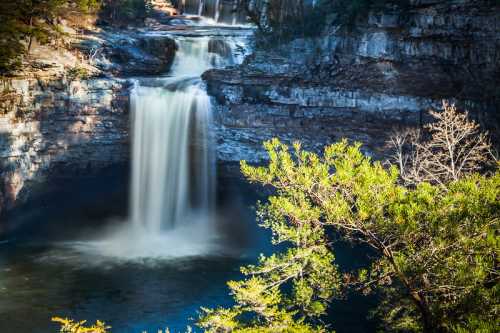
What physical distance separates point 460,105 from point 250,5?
1561 cm

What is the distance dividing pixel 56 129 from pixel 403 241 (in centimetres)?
1878

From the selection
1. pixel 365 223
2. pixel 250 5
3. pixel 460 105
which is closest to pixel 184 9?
pixel 250 5

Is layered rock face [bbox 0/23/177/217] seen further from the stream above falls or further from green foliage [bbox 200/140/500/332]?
green foliage [bbox 200/140/500/332]

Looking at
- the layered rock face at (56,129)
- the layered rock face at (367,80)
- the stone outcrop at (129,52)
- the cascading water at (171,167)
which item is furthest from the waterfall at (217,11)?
the layered rock face at (56,129)

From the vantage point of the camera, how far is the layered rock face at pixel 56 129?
70.9ft

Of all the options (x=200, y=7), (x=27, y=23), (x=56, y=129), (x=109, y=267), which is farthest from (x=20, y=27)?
(x=200, y=7)

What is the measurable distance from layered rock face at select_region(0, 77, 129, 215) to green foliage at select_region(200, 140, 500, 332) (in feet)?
49.1

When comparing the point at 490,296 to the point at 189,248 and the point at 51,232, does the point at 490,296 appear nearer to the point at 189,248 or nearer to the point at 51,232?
the point at 189,248

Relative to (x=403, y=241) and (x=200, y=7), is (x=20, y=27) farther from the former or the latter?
(x=403, y=241)

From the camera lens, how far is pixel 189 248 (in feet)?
71.9

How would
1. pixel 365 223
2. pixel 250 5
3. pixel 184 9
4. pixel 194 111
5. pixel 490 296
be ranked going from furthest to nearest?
1. pixel 184 9
2. pixel 250 5
3. pixel 194 111
4. pixel 365 223
5. pixel 490 296

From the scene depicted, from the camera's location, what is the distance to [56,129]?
22953 millimetres

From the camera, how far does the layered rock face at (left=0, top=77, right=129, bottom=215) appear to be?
2162cm

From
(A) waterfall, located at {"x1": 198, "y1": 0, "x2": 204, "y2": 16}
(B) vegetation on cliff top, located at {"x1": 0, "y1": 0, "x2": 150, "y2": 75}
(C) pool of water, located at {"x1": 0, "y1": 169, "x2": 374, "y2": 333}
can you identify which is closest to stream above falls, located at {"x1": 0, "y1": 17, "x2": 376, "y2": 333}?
(C) pool of water, located at {"x1": 0, "y1": 169, "x2": 374, "y2": 333}
